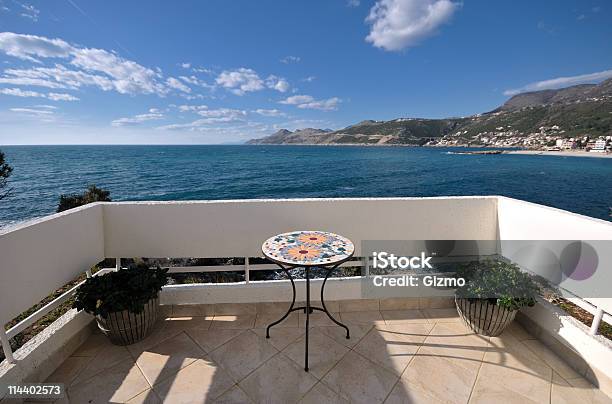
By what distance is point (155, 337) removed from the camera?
2.10 metres

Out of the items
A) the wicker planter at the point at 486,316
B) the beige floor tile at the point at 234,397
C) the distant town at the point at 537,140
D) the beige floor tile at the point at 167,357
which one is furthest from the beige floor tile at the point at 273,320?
the distant town at the point at 537,140

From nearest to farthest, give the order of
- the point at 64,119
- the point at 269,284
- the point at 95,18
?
1. the point at 269,284
2. the point at 95,18
3. the point at 64,119

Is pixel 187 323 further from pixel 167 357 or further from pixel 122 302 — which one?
pixel 122 302

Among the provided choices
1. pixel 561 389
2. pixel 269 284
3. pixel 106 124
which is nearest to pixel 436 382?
pixel 561 389

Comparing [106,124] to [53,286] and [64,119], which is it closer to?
[64,119]

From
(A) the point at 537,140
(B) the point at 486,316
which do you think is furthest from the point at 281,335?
(A) the point at 537,140

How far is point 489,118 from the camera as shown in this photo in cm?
8806

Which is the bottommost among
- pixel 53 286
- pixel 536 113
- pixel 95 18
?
pixel 53 286

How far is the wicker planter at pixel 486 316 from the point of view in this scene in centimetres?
200

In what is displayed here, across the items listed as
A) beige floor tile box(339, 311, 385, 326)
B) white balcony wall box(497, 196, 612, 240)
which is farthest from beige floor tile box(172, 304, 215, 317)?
white balcony wall box(497, 196, 612, 240)

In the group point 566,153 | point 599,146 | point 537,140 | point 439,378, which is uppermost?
point 537,140

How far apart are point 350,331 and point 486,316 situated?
112cm

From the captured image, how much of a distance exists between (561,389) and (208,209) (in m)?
2.91

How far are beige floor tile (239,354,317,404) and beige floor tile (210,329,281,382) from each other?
7 cm
